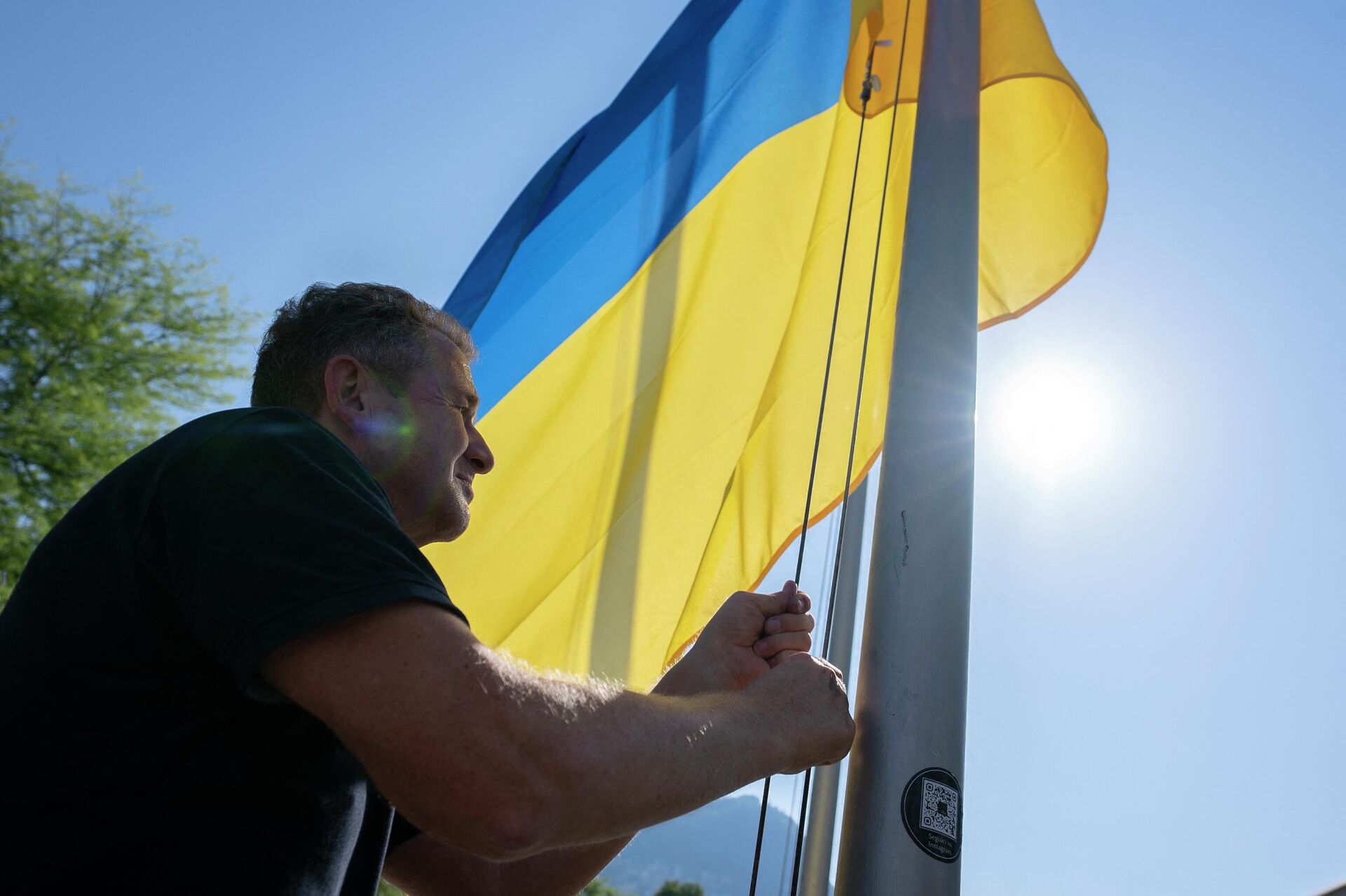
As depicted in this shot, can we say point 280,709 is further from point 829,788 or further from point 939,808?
point 829,788

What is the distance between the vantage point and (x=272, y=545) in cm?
129

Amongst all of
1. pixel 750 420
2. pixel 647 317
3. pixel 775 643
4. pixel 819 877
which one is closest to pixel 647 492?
pixel 750 420

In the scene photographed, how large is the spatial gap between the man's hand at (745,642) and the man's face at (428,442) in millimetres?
575

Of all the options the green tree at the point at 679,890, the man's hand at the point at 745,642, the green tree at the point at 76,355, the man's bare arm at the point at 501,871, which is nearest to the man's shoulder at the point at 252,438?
the man's hand at the point at 745,642

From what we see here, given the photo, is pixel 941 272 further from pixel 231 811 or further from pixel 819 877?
pixel 819 877

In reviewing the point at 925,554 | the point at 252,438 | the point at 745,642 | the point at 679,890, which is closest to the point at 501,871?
the point at 745,642

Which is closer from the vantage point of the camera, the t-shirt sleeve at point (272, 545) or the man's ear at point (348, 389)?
the t-shirt sleeve at point (272, 545)

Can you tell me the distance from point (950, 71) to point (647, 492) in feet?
4.82

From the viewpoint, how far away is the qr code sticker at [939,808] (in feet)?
5.45

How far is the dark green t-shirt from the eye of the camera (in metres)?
1.27

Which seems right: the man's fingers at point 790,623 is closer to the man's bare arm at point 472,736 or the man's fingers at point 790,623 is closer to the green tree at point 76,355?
the man's bare arm at point 472,736

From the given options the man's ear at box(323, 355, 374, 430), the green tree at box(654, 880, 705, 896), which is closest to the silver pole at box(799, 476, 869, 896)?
the man's ear at box(323, 355, 374, 430)

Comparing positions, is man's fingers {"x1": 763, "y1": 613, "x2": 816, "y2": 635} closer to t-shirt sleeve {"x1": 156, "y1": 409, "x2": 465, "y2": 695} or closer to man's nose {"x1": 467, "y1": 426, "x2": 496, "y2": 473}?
man's nose {"x1": 467, "y1": 426, "x2": 496, "y2": 473}

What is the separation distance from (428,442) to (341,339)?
309mm
